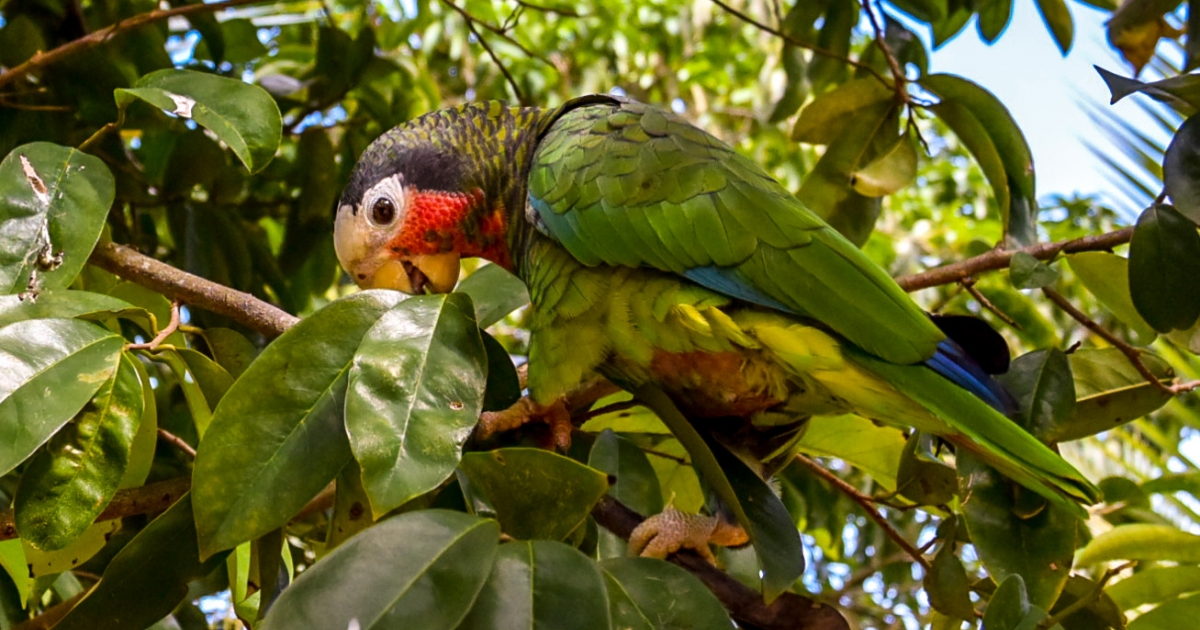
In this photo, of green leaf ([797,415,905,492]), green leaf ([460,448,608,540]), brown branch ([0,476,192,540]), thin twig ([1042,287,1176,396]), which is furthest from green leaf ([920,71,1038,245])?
brown branch ([0,476,192,540])

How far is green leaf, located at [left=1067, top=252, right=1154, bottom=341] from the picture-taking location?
1.27 m

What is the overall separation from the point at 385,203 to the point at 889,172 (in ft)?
2.49

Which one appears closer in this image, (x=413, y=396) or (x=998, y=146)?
(x=413, y=396)

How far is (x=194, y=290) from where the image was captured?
1.15m

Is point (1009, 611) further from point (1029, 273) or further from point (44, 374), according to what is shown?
point (44, 374)

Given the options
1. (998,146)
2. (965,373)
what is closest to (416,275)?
(965,373)

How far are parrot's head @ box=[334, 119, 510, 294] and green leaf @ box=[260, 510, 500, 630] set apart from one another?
2.42 feet

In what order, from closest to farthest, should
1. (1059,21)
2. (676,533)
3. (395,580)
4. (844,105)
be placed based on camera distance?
(395,580) < (676,533) < (844,105) < (1059,21)

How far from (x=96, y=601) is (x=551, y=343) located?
572mm

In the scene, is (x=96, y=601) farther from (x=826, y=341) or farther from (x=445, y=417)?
(x=826, y=341)

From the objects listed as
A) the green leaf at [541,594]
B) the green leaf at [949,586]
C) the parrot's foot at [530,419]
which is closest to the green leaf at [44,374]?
the green leaf at [541,594]

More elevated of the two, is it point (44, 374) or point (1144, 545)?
point (44, 374)

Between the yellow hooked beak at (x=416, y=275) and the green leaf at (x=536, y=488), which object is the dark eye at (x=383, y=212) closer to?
the yellow hooked beak at (x=416, y=275)

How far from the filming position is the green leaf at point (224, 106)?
101 cm
